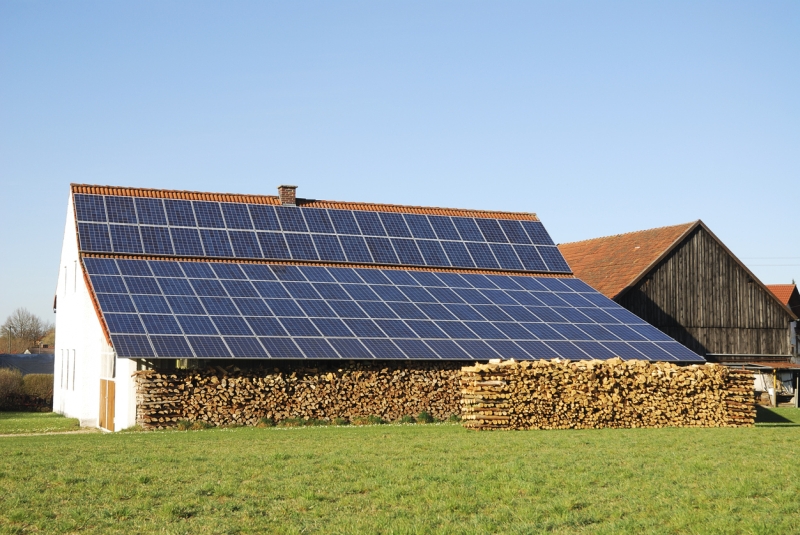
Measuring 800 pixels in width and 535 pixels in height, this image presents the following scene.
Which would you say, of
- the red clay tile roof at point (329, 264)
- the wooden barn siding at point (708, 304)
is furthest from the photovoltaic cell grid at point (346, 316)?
the wooden barn siding at point (708, 304)

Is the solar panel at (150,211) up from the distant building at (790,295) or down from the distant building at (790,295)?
up

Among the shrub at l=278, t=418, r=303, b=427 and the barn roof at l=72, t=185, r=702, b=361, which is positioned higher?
the barn roof at l=72, t=185, r=702, b=361

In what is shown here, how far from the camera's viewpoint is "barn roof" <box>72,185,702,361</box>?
29.6 meters

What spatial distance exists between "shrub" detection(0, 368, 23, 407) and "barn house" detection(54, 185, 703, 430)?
241 centimetres

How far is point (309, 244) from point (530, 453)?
19.3 metres

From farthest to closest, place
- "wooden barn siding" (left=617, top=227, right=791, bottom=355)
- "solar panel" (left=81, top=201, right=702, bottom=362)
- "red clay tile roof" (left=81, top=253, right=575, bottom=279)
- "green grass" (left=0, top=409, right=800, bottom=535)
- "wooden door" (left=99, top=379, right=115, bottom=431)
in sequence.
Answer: "wooden barn siding" (left=617, top=227, right=791, bottom=355) → "red clay tile roof" (left=81, top=253, right=575, bottom=279) → "wooden door" (left=99, top=379, right=115, bottom=431) → "solar panel" (left=81, top=201, right=702, bottom=362) → "green grass" (left=0, top=409, right=800, bottom=535)

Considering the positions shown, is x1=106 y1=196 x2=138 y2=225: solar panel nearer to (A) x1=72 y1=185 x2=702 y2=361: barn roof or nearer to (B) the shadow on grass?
(A) x1=72 y1=185 x2=702 y2=361: barn roof

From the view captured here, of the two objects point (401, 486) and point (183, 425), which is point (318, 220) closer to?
point (183, 425)

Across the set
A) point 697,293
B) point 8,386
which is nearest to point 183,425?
point 8,386

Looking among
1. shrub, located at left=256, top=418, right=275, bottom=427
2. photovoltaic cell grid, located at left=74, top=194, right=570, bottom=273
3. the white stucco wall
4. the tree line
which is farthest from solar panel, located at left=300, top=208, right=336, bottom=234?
the tree line

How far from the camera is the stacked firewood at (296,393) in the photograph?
27.6 meters

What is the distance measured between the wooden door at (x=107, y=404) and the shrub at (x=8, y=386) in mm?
12281

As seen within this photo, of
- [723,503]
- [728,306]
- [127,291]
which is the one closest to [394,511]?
[723,503]

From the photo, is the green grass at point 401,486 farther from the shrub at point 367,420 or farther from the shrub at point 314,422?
the shrub at point 367,420
